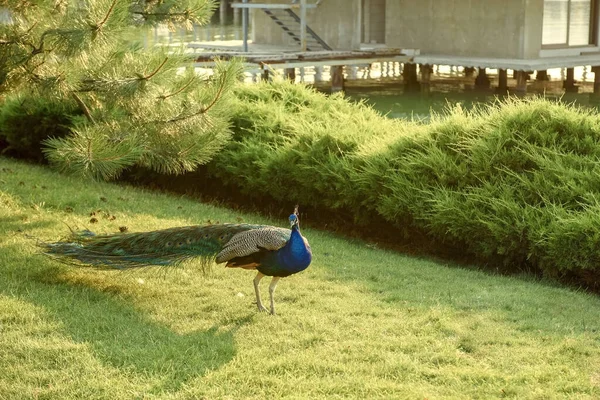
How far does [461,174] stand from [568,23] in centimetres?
1436

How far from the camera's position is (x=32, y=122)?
410 inches

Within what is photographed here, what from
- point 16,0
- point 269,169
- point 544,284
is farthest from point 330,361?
point 269,169

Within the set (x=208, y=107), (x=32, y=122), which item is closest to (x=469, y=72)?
(x=32, y=122)

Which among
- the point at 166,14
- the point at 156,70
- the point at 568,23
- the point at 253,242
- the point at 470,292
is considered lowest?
the point at 470,292

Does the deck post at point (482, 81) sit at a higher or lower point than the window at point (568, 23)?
lower

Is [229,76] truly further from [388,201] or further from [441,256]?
[441,256]

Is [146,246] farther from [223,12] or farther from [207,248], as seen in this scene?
[223,12]

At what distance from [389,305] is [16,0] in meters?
3.31

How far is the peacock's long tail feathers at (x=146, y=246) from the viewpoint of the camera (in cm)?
545

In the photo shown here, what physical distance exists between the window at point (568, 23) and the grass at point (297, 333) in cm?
1447

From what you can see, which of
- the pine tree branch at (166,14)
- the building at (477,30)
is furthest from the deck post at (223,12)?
the pine tree branch at (166,14)

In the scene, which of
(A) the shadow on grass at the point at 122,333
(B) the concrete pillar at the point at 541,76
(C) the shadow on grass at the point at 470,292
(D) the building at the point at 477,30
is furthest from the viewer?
(B) the concrete pillar at the point at 541,76

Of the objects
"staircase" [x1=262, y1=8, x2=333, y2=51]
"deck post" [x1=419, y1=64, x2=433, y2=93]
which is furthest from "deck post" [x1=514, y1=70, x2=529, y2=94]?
"staircase" [x1=262, y1=8, x2=333, y2=51]

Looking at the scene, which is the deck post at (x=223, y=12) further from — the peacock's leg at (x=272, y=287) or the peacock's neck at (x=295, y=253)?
the peacock's neck at (x=295, y=253)
